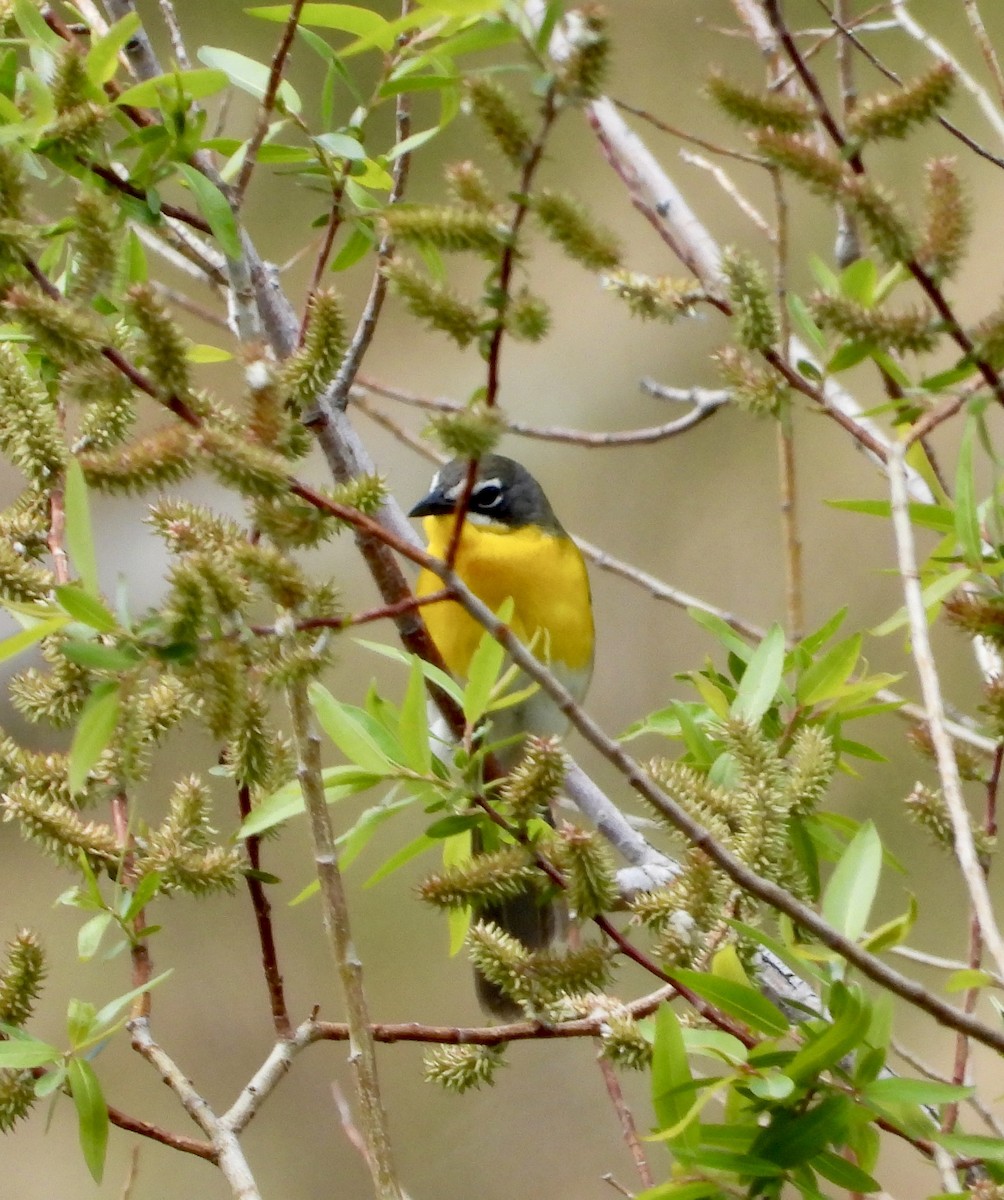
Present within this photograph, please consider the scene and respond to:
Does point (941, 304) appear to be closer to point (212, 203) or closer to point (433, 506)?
point (212, 203)

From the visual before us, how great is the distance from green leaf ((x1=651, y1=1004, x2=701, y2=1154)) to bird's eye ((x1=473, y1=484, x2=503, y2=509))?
5.38 ft

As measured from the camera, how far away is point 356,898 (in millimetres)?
3469

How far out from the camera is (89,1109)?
2.87 ft

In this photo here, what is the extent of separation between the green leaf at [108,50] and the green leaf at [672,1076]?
1.99ft

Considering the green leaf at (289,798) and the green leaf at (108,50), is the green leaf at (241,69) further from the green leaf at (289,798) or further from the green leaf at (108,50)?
the green leaf at (289,798)

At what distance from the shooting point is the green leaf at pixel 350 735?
899 mm

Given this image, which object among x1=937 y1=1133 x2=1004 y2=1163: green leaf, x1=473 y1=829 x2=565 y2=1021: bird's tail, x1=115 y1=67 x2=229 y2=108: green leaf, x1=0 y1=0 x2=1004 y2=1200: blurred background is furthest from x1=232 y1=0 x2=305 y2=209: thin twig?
x1=0 y1=0 x2=1004 y2=1200: blurred background

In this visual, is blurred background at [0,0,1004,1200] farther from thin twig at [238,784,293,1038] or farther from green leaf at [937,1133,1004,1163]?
green leaf at [937,1133,1004,1163]

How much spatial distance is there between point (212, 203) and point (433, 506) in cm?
118

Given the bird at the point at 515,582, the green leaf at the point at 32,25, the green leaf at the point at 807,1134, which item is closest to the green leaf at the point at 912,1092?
the green leaf at the point at 807,1134

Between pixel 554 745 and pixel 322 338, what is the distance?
0.25 meters

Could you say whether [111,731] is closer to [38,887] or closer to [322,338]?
[322,338]

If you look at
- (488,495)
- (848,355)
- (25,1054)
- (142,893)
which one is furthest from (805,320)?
(488,495)

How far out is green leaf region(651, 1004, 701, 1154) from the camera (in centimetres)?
73
